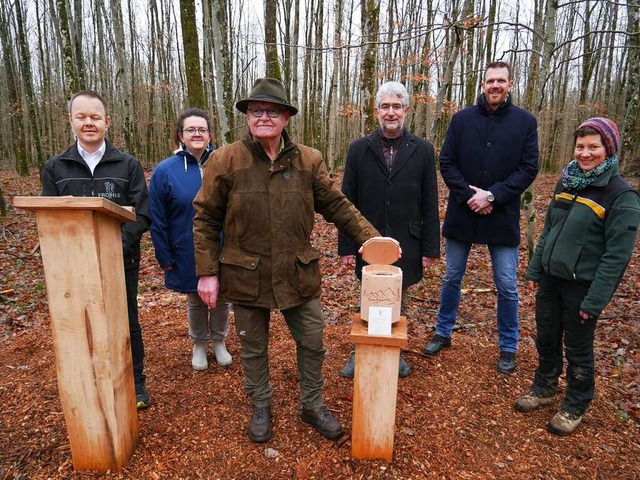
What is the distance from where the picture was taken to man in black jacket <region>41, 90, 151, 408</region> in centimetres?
254

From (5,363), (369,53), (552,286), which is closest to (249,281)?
(552,286)

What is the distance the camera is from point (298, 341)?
2771 mm

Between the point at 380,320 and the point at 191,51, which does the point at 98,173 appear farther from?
the point at 191,51

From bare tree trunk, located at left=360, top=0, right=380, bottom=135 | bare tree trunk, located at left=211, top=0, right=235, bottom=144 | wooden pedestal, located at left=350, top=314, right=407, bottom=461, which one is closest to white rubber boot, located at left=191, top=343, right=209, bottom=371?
wooden pedestal, located at left=350, top=314, right=407, bottom=461

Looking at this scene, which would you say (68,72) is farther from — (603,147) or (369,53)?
(603,147)

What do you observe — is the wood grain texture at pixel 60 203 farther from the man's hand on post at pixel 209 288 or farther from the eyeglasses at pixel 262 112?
the eyeglasses at pixel 262 112

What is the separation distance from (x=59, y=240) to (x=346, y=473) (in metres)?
2.08

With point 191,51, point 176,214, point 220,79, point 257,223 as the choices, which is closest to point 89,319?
point 257,223

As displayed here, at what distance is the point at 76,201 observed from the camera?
6.56 feet

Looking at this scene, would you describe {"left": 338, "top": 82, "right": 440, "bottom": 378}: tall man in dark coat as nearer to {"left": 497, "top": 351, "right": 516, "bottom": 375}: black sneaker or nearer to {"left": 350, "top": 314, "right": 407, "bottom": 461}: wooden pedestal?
{"left": 350, "top": 314, "right": 407, "bottom": 461}: wooden pedestal

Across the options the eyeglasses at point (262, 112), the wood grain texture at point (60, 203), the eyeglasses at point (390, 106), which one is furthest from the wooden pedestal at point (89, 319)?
the eyeglasses at point (390, 106)

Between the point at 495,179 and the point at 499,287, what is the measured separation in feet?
3.05

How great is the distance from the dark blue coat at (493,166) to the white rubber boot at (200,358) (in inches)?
96.2

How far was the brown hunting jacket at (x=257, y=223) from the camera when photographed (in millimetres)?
2465
